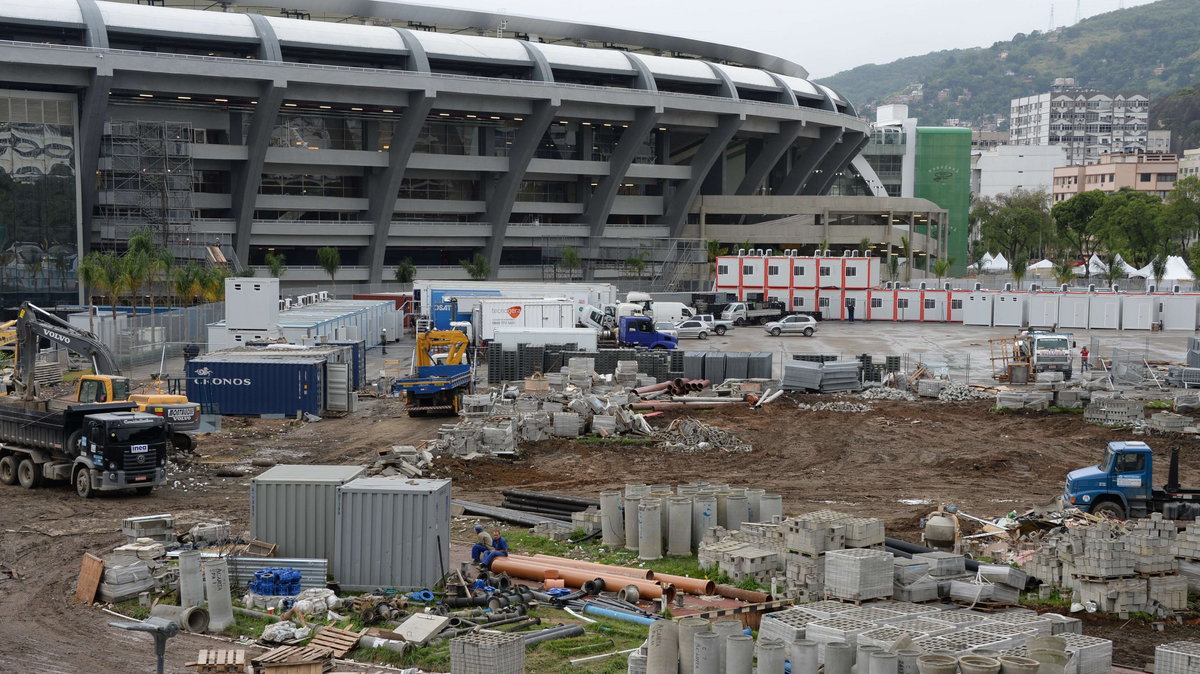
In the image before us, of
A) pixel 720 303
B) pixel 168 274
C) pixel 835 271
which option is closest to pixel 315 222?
pixel 168 274

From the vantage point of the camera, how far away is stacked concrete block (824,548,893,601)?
14219 mm

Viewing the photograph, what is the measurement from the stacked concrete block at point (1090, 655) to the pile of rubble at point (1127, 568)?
324cm

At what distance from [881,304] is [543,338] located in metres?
31.4

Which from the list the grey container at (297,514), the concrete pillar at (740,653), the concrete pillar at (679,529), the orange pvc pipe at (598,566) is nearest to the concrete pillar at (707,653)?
the concrete pillar at (740,653)

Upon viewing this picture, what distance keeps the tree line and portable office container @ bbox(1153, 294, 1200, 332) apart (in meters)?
20.8

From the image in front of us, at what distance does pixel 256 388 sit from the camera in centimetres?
3200

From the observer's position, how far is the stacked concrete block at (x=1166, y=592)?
14750mm

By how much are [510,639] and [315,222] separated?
208 ft

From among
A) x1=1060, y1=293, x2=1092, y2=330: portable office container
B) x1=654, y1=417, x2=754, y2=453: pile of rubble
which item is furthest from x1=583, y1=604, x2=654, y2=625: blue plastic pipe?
x1=1060, y1=293, x2=1092, y2=330: portable office container

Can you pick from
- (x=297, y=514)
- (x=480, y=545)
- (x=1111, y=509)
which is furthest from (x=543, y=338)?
(x=297, y=514)

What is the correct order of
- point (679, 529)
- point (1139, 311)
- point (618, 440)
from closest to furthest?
Answer: point (679, 529), point (618, 440), point (1139, 311)

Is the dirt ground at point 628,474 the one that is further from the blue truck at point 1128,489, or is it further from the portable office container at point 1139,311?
the portable office container at point 1139,311

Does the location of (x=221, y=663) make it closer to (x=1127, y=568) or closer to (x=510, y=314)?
(x=1127, y=568)

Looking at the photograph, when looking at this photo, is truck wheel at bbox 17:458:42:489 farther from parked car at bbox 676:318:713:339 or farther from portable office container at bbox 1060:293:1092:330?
portable office container at bbox 1060:293:1092:330
